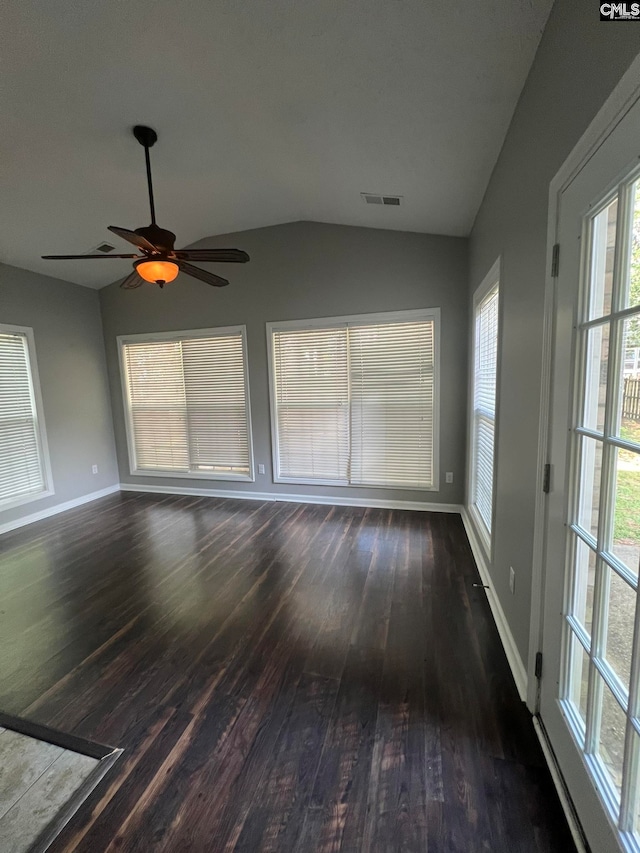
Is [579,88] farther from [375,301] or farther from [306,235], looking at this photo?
[306,235]

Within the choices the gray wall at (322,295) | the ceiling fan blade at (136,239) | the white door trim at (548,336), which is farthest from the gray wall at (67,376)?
the white door trim at (548,336)

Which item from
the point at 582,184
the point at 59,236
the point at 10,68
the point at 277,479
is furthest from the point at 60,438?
the point at 582,184

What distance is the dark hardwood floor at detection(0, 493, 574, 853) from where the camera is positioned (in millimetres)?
1192

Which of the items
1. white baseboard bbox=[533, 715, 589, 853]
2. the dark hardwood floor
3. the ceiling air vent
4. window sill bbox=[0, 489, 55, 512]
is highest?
the ceiling air vent

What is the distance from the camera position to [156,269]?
2.39 metres

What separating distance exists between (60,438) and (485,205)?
Result: 5212 millimetres

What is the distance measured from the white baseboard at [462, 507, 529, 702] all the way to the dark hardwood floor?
2.3 inches

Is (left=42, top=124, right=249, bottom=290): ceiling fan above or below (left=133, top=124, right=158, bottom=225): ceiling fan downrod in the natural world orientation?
below

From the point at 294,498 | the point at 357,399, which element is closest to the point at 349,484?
the point at 294,498

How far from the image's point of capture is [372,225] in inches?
146

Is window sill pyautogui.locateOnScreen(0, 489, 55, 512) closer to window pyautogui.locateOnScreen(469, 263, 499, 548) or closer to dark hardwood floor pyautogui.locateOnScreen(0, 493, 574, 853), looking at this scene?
dark hardwood floor pyautogui.locateOnScreen(0, 493, 574, 853)

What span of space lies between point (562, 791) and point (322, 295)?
4.01 m

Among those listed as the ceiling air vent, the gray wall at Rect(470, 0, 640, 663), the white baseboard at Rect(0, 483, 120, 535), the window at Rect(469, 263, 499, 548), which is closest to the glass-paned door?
the gray wall at Rect(470, 0, 640, 663)

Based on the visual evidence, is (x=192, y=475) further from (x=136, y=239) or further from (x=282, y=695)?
Result: (x=282, y=695)
